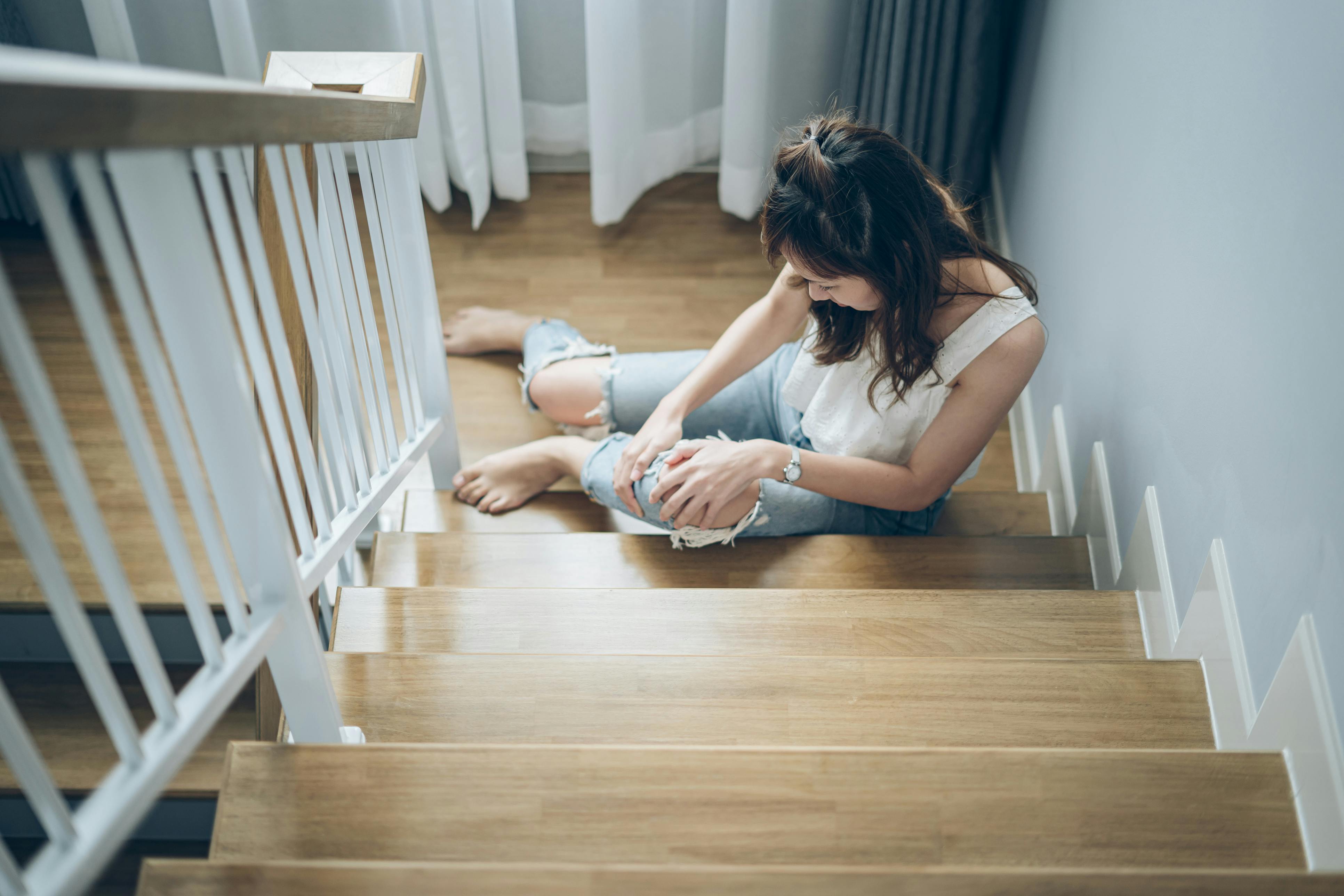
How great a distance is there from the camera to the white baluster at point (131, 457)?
0.60 m

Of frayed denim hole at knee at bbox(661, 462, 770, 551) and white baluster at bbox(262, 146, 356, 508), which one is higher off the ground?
white baluster at bbox(262, 146, 356, 508)

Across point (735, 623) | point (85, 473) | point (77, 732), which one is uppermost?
point (735, 623)

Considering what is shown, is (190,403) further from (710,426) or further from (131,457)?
(710,426)

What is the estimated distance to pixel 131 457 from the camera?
0.76 metres

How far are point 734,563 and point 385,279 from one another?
760mm

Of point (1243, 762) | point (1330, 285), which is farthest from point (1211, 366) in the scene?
point (1243, 762)

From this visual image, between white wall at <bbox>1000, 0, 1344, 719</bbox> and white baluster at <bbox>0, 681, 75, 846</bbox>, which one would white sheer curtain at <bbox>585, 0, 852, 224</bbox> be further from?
white baluster at <bbox>0, 681, 75, 846</bbox>

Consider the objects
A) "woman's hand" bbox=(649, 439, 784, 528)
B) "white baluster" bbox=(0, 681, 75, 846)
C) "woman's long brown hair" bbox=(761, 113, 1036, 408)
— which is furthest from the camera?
"woman's hand" bbox=(649, 439, 784, 528)

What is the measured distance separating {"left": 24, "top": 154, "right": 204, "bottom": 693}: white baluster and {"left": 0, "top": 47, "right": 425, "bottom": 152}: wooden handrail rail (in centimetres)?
3

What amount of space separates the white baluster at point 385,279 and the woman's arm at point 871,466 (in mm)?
462

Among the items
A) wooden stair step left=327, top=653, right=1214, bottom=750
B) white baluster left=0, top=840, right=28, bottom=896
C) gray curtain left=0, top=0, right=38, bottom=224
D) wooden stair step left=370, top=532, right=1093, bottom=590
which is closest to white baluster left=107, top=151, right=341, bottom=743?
wooden stair step left=327, top=653, right=1214, bottom=750

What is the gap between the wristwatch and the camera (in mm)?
1599

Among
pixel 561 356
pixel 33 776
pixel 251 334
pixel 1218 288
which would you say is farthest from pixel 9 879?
pixel 561 356

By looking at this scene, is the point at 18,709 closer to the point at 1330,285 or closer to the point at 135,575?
the point at 135,575
